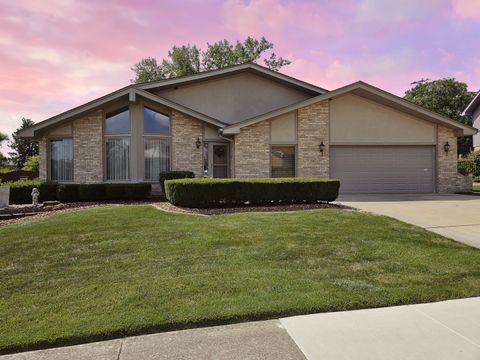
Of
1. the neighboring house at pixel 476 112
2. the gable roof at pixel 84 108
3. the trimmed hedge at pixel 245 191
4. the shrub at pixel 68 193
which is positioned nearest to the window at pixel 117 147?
the gable roof at pixel 84 108

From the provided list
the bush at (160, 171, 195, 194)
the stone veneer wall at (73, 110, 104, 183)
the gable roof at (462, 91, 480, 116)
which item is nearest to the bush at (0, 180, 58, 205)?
the stone veneer wall at (73, 110, 104, 183)

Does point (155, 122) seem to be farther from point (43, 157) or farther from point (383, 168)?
point (383, 168)

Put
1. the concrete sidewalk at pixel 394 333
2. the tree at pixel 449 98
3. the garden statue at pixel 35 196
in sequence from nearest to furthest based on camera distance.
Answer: the concrete sidewalk at pixel 394 333
the garden statue at pixel 35 196
the tree at pixel 449 98

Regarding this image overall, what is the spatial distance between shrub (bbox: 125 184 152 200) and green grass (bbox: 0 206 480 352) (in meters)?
5.53

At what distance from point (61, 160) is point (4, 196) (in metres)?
3.54

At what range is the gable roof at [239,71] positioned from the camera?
55.1ft

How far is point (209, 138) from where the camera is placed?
1612 cm

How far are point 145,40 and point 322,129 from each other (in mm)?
8360

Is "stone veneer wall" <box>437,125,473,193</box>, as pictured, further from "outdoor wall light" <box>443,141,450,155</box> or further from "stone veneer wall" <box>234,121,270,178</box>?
"stone veneer wall" <box>234,121,270,178</box>

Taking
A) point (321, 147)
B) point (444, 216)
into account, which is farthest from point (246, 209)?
point (321, 147)

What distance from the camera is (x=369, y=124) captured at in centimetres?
1622

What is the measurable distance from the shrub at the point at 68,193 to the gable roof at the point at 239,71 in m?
5.76

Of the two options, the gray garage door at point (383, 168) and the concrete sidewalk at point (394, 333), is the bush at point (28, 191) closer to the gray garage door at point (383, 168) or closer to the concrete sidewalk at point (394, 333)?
the gray garage door at point (383, 168)

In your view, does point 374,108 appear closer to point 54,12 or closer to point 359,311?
point 54,12
